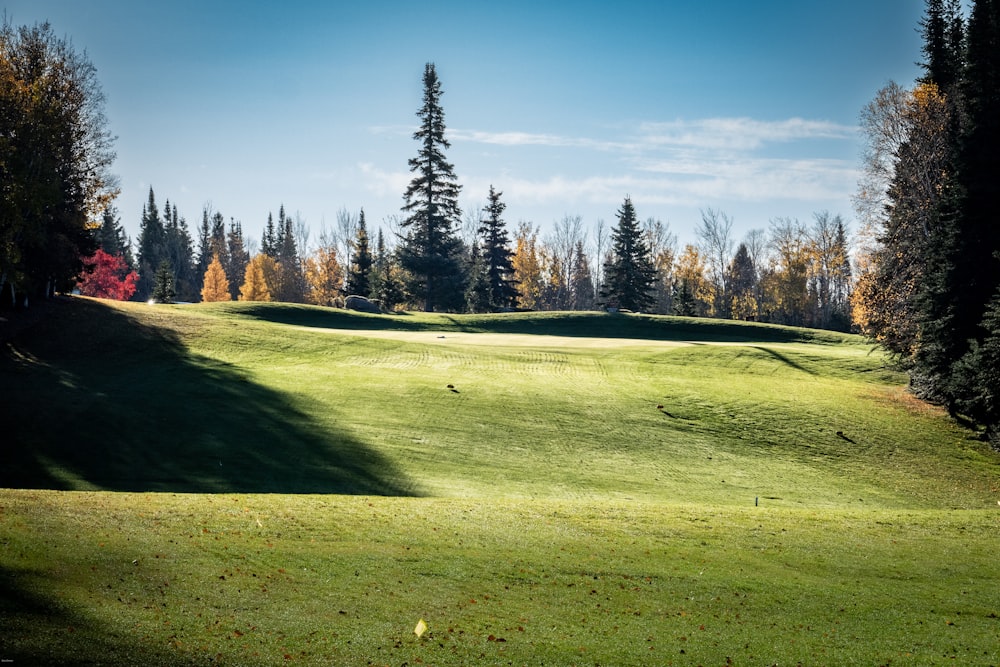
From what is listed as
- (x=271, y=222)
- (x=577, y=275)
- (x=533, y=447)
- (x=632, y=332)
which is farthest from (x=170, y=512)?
(x=271, y=222)

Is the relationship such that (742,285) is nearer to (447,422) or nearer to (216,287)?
(216,287)

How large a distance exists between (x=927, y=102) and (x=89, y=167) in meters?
43.2

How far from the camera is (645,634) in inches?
361

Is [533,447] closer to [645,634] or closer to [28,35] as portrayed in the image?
[645,634]

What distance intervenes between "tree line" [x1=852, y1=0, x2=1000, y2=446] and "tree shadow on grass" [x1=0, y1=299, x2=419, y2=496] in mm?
23183

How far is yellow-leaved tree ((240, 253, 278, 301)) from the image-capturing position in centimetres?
10151

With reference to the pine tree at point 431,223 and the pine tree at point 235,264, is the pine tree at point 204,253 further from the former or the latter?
the pine tree at point 431,223

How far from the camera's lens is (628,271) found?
254 feet

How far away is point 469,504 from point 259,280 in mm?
93836

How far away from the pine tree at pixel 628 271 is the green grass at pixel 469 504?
3906cm

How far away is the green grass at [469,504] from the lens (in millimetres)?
8695

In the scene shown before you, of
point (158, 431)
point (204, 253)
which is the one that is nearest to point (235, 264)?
point (204, 253)

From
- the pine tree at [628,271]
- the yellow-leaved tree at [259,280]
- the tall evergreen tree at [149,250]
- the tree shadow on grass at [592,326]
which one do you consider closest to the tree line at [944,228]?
the tree shadow on grass at [592,326]

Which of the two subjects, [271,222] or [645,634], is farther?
[271,222]
